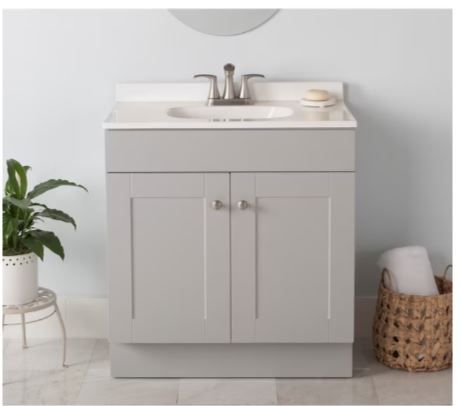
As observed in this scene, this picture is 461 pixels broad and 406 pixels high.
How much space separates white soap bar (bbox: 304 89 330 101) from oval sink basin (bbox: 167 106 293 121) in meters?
0.11

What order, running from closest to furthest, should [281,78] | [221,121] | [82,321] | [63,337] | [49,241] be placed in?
[221,121], [49,241], [63,337], [281,78], [82,321]

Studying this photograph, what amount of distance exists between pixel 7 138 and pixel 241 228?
1064mm

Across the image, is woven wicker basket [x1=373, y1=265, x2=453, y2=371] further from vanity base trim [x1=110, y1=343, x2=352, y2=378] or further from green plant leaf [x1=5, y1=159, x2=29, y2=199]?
green plant leaf [x1=5, y1=159, x2=29, y2=199]

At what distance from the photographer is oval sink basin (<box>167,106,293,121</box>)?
10.3 ft

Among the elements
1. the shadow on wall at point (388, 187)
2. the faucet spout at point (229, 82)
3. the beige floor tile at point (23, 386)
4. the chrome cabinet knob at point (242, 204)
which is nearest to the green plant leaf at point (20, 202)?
the beige floor tile at point (23, 386)

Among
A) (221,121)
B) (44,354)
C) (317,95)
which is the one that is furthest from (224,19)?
(44,354)

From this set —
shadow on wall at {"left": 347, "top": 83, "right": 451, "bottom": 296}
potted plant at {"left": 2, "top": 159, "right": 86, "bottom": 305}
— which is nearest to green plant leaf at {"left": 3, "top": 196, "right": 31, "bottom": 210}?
potted plant at {"left": 2, "top": 159, "right": 86, "bottom": 305}

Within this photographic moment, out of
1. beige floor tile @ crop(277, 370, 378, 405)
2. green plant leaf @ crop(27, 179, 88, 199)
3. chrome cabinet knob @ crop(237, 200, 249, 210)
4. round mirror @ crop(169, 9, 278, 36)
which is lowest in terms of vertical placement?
beige floor tile @ crop(277, 370, 378, 405)

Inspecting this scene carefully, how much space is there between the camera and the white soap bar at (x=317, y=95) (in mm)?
3084

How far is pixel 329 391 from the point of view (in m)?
2.88

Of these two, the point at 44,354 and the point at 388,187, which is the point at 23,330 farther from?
the point at 388,187

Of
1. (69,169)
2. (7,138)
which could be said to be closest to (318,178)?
(69,169)

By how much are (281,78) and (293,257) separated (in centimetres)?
76

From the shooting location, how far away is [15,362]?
3.16 meters
